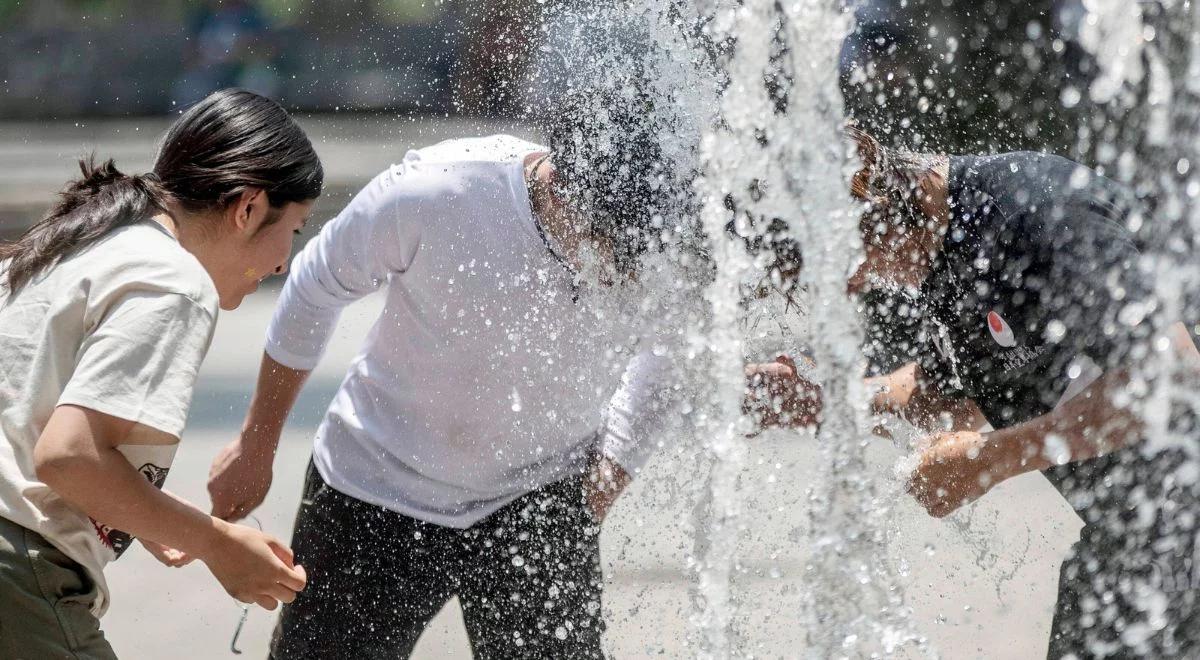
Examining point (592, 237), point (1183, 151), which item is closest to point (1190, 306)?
point (1183, 151)

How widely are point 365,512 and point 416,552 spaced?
10 cm

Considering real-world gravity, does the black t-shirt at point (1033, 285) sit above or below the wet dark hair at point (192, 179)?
below

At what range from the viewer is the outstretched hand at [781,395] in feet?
7.09

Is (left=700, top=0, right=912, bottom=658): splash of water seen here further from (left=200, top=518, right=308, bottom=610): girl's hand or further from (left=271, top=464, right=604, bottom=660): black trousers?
(left=200, top=518, right=308, bottom=610): girl's hand

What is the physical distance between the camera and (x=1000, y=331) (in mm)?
1821

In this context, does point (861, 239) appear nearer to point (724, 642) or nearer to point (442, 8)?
point (724, 642)

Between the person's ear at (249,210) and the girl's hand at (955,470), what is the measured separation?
102cm

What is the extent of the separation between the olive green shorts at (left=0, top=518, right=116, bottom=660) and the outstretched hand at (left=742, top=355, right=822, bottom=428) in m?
1.05

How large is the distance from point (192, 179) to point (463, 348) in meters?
0.47

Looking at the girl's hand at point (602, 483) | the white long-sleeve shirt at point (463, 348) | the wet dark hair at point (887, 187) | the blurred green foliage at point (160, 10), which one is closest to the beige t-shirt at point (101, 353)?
the white long-sleeve shirt at point (463, 348)

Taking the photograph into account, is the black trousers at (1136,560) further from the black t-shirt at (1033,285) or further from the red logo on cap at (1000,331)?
the red logo on cap at (1000,331)

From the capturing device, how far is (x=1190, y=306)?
1752 millimetres

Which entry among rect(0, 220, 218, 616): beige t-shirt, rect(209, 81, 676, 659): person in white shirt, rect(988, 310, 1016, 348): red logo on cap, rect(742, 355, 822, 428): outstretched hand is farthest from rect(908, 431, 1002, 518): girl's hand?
rect(0, 220, 218, 616): beige t-shirt

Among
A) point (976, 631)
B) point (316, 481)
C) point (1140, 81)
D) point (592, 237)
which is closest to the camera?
point (592, 237)
